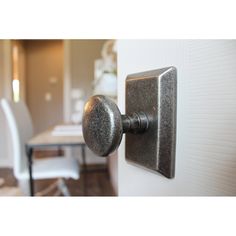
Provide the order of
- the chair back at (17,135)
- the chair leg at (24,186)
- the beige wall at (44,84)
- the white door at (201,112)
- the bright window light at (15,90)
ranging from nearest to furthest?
the white door at (201,112) < the chair back at (17,135) < the chair leg at (24,186) < the bright window light at (15,90) < the beige wall at (44,84)

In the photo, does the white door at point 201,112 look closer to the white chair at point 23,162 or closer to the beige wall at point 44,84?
the white chair at point 23,162

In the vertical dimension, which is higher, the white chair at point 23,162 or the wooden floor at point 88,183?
the white chair at point 23,162

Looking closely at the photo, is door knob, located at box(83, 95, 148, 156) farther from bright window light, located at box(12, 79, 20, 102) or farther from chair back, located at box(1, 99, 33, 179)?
bright window light, located at box(12, 79, 20, 102)

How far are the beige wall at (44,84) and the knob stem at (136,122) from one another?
176 inches

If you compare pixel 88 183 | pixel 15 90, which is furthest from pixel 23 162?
pixel 15 90

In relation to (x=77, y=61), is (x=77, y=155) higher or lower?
lower

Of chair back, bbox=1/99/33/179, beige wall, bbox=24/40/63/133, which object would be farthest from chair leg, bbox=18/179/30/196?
beige wall, bbox=24/40/63/133

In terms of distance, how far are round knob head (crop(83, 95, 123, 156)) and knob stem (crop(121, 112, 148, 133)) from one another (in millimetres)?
24

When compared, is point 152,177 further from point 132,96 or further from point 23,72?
point 23,72

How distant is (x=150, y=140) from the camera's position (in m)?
0.31

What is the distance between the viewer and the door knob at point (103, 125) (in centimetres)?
26

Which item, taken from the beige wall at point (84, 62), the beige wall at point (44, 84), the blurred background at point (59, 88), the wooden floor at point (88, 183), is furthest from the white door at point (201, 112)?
the beige wall at point (44, 84)

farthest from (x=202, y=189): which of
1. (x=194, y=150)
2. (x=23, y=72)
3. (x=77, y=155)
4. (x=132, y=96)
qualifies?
(x=23, y=72)
